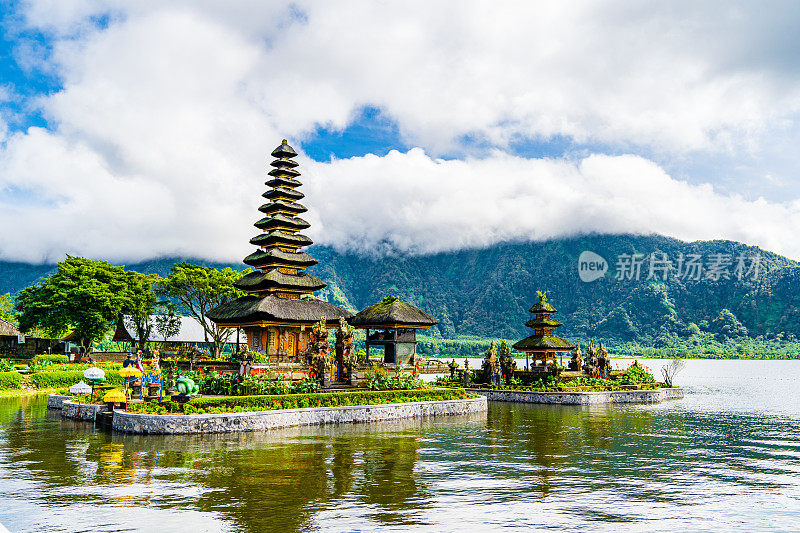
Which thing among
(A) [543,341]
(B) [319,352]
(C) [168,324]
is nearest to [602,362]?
(A) [543,341]

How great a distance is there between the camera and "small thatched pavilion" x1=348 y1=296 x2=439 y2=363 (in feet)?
186

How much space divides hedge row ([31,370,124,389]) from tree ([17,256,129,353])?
14.3m

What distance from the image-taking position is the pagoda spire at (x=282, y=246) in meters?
57.1

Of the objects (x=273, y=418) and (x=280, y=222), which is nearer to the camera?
(x=273, y=418)

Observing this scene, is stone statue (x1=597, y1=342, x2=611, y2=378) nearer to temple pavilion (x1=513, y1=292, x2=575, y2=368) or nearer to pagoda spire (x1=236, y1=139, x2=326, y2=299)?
temple pavilion (x1=513, y1=292, x2=575, y2=368)

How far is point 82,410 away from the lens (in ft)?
115

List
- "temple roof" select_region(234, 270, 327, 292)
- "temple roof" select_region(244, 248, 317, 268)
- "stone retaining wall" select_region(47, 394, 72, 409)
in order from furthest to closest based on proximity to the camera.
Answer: "temple roof" select_region(244, 248, 317, 268) → "temple roof" select_region(234, 270, 327, 292) → "stone retaining wall" select_region(47, 394, 72, 409)

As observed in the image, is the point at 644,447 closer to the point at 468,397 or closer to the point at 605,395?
the point at 468,397

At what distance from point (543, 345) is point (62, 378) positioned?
48.0m

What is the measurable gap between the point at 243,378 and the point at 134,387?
6356mm

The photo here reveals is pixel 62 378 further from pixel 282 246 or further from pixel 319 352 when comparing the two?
pixel 319 352

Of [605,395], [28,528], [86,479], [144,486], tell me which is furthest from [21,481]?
[605,395]

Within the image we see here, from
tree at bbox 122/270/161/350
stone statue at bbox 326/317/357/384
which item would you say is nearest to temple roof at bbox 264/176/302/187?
tree at bbox 122/270/161/350

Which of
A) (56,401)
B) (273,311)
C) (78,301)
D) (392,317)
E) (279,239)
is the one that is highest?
(279,239)
